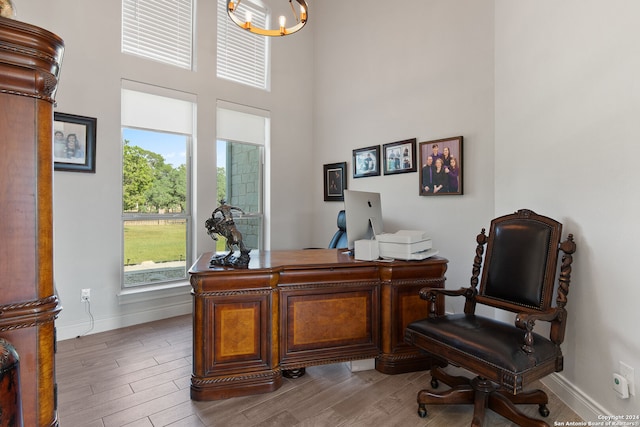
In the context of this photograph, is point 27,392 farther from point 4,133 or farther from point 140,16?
point 140,16

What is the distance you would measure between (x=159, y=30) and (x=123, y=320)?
3.20 meters

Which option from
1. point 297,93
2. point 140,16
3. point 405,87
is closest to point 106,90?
point 140,16

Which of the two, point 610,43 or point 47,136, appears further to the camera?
point 610,43

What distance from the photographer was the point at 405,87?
384cm

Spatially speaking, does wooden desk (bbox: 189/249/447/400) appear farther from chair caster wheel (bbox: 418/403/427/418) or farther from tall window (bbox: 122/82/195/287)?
tall window (bbox: 122/82/195/287)

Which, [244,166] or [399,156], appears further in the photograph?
[244,166]

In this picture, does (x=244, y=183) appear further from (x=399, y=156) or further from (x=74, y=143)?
(x=399, y=156)

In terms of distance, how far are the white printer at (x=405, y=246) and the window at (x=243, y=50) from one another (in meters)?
3.10

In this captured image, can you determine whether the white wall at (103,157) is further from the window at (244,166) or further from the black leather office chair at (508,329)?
the black leather office chair at (508,329)

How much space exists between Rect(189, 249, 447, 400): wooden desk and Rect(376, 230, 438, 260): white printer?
6 centimetres

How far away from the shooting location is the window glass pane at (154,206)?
11.8 ft

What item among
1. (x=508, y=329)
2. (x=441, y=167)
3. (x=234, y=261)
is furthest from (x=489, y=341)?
(x=441, y=167)

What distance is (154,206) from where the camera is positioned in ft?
12.3

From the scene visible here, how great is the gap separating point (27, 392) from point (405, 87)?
397 centimetres
